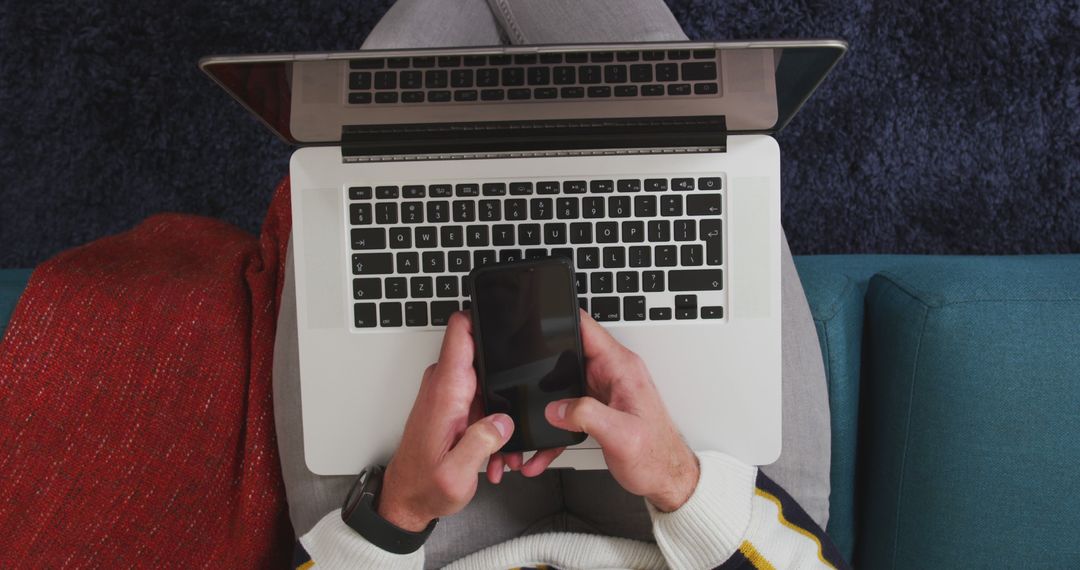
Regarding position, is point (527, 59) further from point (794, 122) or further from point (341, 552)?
point (794, 122)

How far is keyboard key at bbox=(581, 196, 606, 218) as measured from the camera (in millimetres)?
735

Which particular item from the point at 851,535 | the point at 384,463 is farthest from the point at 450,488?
the point at 851,535

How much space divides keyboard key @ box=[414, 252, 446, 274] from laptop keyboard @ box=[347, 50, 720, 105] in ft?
0.50

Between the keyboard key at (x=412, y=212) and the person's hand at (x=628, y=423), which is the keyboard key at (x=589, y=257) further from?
the keyboard key at (x=412, y=212)

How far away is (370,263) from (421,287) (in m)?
0.06

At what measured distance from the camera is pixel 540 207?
0.74 metres

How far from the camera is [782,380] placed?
81 cm

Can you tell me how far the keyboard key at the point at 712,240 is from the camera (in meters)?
0.73

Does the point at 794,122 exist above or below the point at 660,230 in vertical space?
above

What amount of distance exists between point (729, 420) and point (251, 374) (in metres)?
0.55

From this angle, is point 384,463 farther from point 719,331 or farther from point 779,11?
point 779,11

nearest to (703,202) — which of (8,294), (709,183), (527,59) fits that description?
(709,183)

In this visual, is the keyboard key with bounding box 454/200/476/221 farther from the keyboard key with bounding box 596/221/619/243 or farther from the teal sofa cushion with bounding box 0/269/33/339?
the teal sofa cushion with bounding box 0/269/33/339

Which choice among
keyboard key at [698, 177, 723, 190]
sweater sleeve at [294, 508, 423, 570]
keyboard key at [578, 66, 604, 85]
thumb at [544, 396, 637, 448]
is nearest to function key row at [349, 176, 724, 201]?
keyboard key at [698, 177, 723, 190]
